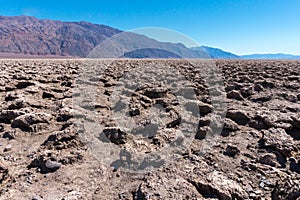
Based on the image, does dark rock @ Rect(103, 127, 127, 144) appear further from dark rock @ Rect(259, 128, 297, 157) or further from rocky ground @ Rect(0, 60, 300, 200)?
dark rock @ Rect(259, 128, 297, 157)

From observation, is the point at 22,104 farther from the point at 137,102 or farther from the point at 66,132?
the point at 137,102

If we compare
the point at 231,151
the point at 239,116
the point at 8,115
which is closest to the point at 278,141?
the point at 231,151

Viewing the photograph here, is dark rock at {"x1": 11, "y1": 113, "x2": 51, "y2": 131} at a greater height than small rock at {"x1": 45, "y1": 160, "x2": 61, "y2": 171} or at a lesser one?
greater

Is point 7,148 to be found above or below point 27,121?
below

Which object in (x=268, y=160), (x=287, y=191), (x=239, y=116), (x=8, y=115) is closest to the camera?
(x=287, y=191)

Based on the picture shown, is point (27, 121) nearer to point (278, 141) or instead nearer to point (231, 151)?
point (231, 151)

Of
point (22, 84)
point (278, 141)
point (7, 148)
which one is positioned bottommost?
point (7, 148)

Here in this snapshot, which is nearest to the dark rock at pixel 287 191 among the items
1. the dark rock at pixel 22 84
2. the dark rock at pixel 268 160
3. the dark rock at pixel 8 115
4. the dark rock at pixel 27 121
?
the dark rock at pixel 268 160

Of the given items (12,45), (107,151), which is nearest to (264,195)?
(107,151)

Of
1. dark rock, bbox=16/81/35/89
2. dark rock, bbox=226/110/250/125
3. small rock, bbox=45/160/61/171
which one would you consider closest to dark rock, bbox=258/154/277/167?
dark rock, bbox=226/110/250/125

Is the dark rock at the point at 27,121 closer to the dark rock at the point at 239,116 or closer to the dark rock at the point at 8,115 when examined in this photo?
the dark rock at the point at 8,115

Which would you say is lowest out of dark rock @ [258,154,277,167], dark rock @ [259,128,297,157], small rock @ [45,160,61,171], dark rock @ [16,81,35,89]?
small rock @ [45,160,61,171]
